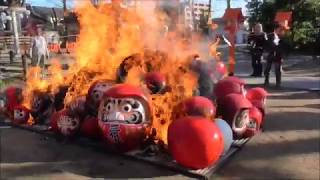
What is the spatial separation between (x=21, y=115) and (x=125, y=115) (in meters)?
3.26

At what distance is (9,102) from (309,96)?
23.2ft

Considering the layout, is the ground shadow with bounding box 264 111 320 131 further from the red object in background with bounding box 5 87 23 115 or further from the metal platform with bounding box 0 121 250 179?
the red object in background with bounding box 5 87 23 115

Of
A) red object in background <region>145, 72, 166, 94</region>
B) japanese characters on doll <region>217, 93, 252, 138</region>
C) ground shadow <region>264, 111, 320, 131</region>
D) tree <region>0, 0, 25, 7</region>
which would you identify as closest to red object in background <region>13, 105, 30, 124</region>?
red object in background <region>145, 72, 166, 94</region>

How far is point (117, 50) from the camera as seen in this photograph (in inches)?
370

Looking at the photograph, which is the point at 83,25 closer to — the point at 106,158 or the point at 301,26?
the point at 106,158

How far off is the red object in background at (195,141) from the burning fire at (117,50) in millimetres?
2132

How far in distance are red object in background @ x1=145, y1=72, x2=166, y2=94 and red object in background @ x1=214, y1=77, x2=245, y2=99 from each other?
102 centimetres

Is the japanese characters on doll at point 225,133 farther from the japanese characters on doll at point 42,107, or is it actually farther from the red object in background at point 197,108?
the japanese characters on doll at point 42,107

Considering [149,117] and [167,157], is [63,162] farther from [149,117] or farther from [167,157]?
[167,157]

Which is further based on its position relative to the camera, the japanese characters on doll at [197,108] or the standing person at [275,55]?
the standing person at [275,55]

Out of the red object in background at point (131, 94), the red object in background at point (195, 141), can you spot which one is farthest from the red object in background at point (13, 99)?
the red object in background at point (195, 141)

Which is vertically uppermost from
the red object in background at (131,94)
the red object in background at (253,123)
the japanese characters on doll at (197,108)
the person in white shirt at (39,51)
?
the person in white shirt at (39,51)

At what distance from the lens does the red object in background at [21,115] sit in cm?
949

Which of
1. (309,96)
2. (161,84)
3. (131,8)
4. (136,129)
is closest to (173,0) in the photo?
(131,8)
